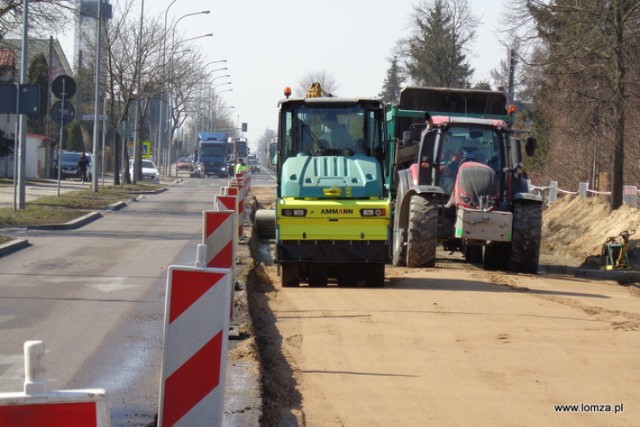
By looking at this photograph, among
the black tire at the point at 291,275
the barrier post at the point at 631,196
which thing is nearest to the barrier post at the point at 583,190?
the barrier post at the point at 631,196

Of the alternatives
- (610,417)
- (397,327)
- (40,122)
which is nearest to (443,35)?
(40,122)

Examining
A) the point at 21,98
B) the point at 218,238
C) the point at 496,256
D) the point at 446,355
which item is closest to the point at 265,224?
the point at 21,98

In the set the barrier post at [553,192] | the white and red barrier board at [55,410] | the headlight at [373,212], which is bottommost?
the barrier post at [553,192]

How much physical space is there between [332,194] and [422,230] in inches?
86.3

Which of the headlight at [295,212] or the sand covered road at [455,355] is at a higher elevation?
the headlight at [295,212]

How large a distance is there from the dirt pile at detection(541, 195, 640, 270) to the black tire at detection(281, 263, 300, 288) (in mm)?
8807

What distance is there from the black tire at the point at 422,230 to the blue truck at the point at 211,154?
5924cm

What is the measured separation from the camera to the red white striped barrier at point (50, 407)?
9.52 ft

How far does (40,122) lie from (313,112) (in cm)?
6235

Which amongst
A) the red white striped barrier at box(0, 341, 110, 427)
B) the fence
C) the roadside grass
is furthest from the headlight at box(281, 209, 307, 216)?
the fence

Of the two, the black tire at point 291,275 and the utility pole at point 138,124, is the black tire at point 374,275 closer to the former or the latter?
the black tire at point 291,275

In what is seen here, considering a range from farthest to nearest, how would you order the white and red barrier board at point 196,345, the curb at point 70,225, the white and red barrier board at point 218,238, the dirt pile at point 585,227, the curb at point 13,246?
the dirt pile at point 585,227 → the curb at point 70,225 → the curb at point 13,246 → the white and red barrier board at point 218,238 → the white and red barrier board at point 196,345

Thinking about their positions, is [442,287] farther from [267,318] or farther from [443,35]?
[443,35]

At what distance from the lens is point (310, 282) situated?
1560cm
